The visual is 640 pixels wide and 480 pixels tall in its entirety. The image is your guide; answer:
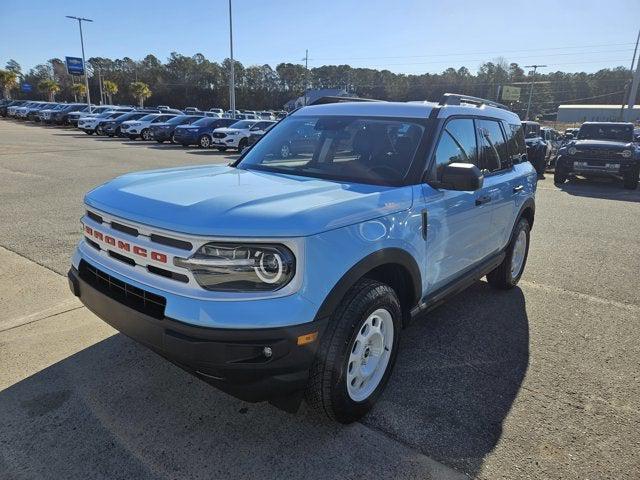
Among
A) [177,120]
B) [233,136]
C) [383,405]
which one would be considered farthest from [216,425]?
[177,120]

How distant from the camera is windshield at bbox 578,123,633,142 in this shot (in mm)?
14594

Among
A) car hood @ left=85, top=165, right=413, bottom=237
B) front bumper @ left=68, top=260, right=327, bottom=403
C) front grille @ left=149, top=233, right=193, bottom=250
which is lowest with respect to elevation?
front bumper @ left=68, top=260, right=327, bottom=403

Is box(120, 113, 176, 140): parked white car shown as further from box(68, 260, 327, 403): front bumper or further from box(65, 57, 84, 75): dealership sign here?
box(68, 260, 327, 403): front bumper

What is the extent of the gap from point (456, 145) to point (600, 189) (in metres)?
12.8

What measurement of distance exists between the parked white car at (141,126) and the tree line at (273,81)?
231 feet

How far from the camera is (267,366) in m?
2.18

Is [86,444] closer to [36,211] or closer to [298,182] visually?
[298,182]

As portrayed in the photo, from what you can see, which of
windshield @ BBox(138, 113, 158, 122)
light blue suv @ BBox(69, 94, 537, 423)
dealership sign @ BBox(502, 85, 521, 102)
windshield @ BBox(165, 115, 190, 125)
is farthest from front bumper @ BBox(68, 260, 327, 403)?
dealership sign @ BBox(502, 85, 521, 102)

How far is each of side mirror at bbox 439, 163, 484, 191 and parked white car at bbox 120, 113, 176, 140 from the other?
26.2 m

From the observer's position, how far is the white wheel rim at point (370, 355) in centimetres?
268

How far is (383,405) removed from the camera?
2967 millimetres

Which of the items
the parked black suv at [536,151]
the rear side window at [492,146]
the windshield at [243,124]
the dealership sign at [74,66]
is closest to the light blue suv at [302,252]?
the rear side window at [492,146]

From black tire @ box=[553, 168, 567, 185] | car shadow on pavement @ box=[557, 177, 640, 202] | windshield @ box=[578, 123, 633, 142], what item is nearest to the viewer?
car shadow on pavement @ box=[557, 177, 640, 202]

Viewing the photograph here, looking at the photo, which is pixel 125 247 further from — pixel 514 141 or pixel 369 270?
pixel 514 141
